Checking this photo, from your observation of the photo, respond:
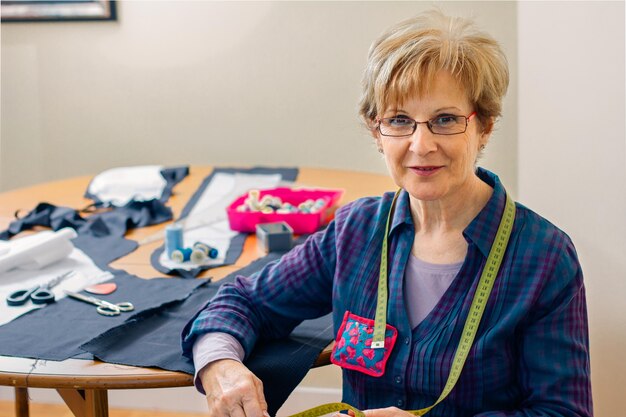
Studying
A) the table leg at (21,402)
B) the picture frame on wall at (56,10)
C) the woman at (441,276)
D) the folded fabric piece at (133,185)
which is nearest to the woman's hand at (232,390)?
the woman at (441,276)

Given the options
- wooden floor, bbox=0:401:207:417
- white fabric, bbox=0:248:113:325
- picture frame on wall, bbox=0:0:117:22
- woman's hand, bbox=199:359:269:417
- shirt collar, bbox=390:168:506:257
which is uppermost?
picture frame on wall, bbox=0:0:117:22

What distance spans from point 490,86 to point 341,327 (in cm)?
52

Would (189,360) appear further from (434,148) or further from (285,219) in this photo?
(285,219)

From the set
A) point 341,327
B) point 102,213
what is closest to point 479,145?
point 341,327

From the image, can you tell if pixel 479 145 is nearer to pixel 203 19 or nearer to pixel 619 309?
pixel 619 309

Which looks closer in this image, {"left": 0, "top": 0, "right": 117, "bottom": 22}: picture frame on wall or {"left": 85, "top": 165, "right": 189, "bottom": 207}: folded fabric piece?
{"left": 85, "top": 165, "right": 189, "bottom": 207}: folded fabric piece

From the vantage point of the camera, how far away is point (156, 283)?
1996 mm

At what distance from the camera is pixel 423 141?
1478 mm

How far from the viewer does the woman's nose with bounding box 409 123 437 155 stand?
1.48 m

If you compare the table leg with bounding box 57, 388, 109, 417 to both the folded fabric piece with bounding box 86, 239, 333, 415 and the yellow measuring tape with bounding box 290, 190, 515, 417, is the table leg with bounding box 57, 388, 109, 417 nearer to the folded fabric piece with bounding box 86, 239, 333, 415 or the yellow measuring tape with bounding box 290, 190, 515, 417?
the folded fabric piece with bounding box 86, 239, 333, 415

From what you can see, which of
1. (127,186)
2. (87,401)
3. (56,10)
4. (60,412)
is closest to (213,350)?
(87,401)

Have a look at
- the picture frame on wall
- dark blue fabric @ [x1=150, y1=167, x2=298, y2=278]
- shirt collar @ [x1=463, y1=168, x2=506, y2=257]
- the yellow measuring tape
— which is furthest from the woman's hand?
the picture frame on wall

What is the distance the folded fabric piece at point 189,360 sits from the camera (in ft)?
5.19

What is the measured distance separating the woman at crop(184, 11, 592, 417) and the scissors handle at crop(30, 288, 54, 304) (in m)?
0.42
